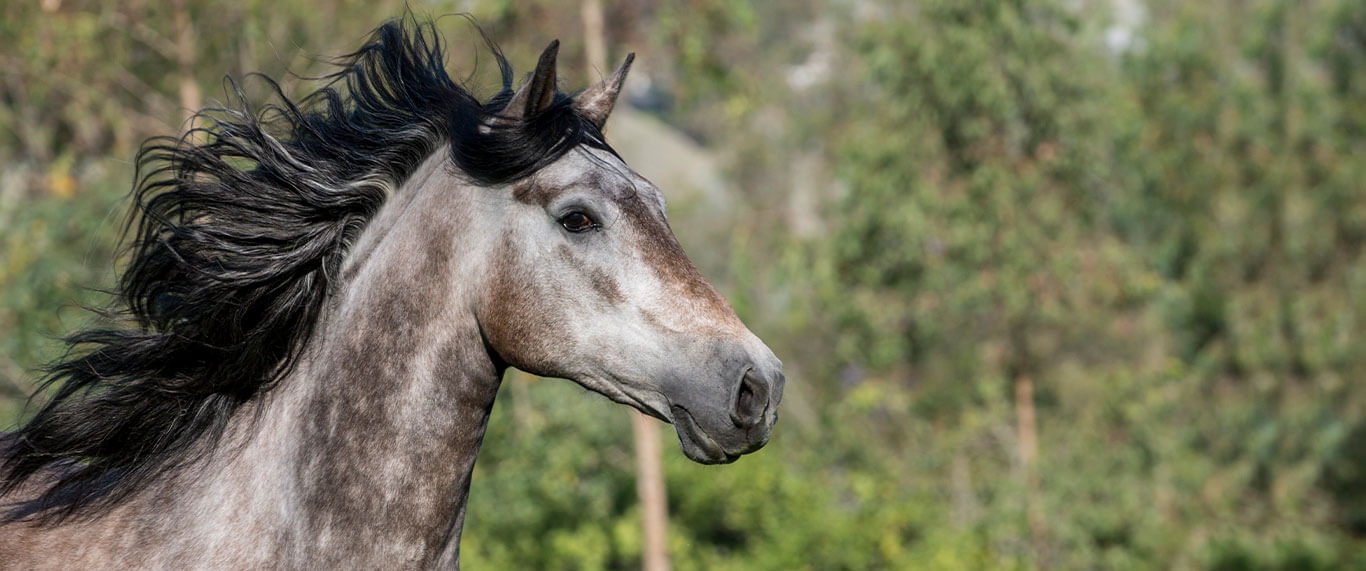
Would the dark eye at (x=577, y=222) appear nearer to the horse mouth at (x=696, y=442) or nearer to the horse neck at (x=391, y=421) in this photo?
the horse neck at (x=391, y=421)

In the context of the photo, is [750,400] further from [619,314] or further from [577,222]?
[577,222]

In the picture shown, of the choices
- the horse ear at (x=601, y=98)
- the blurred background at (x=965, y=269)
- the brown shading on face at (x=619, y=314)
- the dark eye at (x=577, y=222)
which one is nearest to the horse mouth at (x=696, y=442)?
the brown shading on face at (x=619, y=314)

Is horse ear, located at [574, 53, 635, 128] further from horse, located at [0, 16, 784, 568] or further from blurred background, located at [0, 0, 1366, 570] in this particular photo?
blurred background, located at [0, 0, 1366, 570]

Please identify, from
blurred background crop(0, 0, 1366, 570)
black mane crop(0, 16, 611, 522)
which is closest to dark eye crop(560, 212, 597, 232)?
black mane crop(0, 16, 611, 522)

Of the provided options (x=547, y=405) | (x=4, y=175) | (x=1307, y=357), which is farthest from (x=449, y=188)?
(x=1307, y=357)

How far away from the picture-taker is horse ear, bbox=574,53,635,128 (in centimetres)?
304

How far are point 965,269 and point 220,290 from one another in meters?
14.0

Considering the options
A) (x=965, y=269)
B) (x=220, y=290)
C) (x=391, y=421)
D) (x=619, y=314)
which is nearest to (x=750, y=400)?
(x=619, y=314)

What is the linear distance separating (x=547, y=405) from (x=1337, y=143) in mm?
17800

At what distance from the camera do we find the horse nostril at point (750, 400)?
251cm

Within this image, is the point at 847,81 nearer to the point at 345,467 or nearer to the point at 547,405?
the point at 547,405

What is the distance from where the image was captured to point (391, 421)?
2.66 meters

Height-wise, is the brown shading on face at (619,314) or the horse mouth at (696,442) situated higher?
the brown shading on face at (619,314)

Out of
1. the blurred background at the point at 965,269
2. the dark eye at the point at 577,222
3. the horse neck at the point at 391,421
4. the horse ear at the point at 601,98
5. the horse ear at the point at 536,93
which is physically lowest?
the horse neck at the point at 391,421
